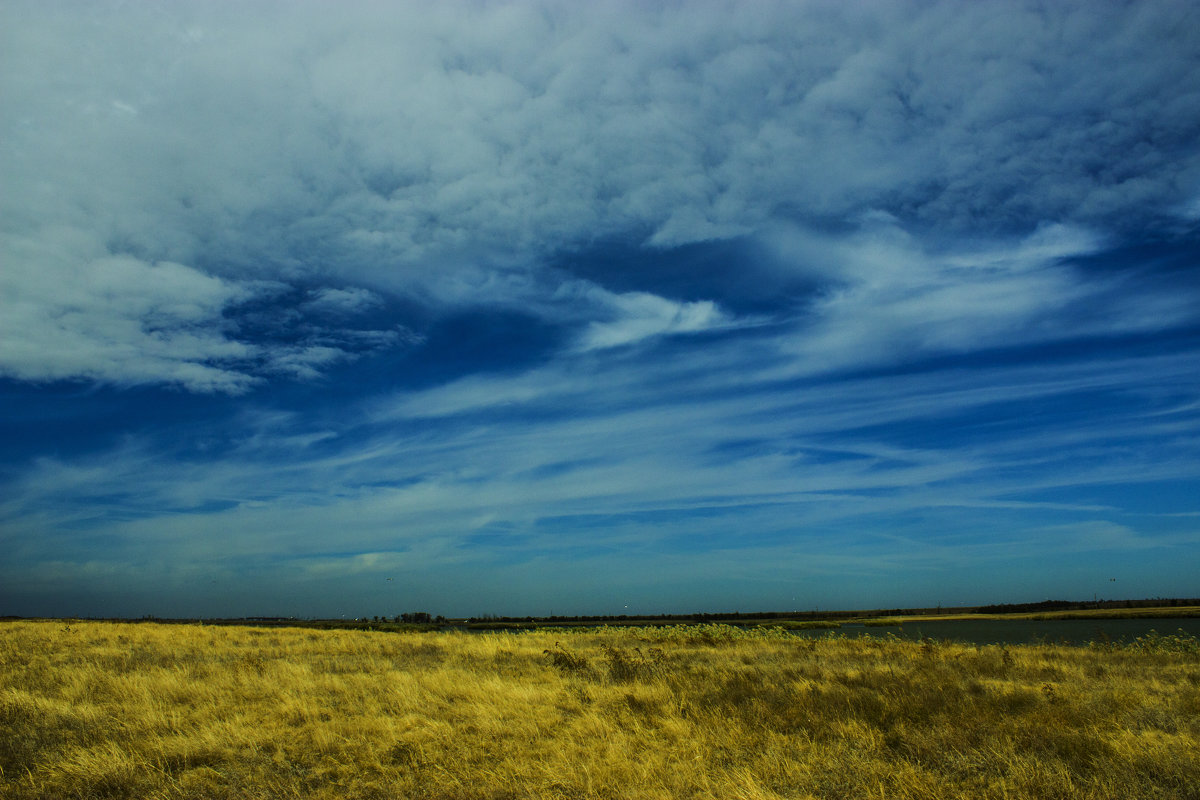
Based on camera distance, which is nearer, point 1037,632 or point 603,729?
point 603,729

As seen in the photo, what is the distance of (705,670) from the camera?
1688 centimetres

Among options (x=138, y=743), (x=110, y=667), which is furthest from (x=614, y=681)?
(x=110, y=667)

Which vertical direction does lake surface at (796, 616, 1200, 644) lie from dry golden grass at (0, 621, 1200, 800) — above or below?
below

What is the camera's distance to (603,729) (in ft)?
34.5

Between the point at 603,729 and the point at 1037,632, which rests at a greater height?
the point at 603,729

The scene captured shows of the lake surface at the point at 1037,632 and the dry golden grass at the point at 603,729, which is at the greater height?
the dry golden grass at the point at 603,729

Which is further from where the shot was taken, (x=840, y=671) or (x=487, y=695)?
(x=840, y=671)

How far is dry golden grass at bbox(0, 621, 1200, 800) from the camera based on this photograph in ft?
25.8

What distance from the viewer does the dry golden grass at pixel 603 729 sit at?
7.85 metres

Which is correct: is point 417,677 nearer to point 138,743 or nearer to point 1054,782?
point 138,743

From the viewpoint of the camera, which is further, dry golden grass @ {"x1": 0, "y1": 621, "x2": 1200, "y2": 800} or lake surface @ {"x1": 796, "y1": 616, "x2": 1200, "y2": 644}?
lake surface @ {"x1": 796, "y1": 616, "x2": 1200, "y2": 644}

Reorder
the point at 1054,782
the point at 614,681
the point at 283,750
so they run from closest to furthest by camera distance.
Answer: the point at 1054,782 < the point at 283,750 < the point at 614,681

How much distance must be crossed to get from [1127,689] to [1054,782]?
29.2 ft

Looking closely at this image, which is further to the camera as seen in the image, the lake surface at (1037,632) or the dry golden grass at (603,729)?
the lake surface at (1037,632)
